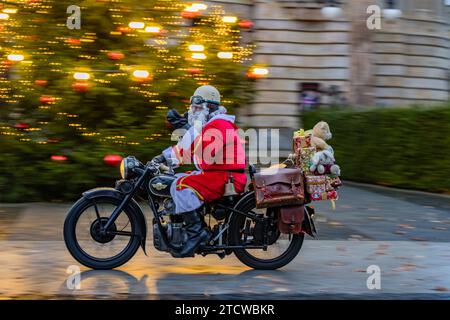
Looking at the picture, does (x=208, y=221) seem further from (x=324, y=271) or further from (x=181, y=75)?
(x=181, y=75)

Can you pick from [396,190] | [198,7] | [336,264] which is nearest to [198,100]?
[336,264]

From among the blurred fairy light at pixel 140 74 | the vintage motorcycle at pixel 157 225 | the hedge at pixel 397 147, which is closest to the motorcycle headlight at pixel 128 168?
the vintage motorcycle at pixel 157 225

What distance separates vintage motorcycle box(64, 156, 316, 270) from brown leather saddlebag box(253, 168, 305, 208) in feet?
0.56

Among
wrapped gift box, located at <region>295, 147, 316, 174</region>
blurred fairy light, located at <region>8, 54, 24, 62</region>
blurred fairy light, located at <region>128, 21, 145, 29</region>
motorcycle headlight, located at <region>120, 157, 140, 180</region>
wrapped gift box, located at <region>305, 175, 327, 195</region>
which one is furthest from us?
blurred fairy light, located at <region>128, 21, 145, 29</region>

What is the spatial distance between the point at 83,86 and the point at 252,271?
496cm

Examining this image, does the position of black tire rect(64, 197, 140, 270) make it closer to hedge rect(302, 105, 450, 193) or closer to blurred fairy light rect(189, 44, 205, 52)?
blurred fairy light rect(189, 44, 205, 52)

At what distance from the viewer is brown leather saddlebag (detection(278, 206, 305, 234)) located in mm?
7016

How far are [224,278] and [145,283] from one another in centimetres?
73

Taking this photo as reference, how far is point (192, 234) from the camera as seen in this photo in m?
6.96

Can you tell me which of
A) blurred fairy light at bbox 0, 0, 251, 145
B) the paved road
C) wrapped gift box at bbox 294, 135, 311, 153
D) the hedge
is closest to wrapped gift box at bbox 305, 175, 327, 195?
wrapped gift box at bbox 294, 135, 311, 153

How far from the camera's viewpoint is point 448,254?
27.9 feet

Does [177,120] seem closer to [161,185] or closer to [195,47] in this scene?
[161,185]

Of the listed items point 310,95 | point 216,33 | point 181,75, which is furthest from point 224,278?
point 310,95

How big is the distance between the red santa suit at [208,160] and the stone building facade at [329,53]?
15.1 meters
